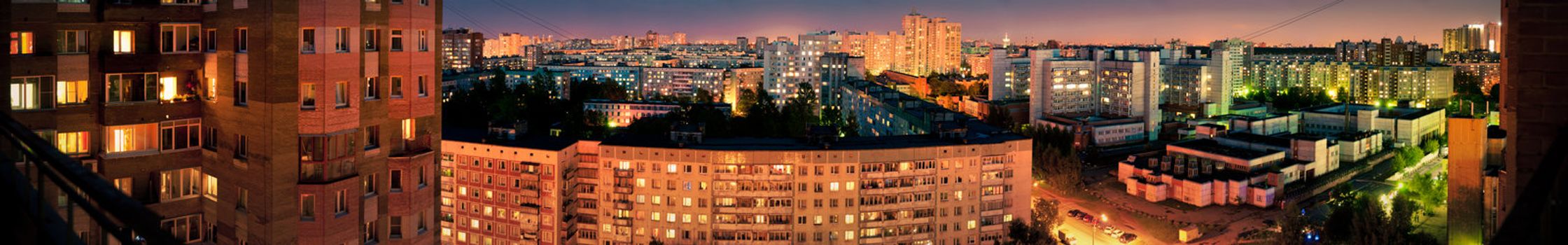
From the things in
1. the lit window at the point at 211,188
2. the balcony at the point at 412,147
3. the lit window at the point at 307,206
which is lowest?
the lit window at the point at 307,206

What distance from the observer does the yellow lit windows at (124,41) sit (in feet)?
13.2

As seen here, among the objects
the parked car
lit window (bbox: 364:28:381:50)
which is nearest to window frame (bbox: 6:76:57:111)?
lit window (bbox: 364:28:381:50)

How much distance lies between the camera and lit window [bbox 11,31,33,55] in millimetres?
3738

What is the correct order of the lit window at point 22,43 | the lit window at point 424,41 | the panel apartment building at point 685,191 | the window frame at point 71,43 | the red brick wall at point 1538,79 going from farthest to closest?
the panel apartment building at point 685,191, the lit window at point 424,41, the window frame at point 71,43, the lit window at point 22,43, the red brick wall at point 1538,79

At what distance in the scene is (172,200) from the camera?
4.25 m

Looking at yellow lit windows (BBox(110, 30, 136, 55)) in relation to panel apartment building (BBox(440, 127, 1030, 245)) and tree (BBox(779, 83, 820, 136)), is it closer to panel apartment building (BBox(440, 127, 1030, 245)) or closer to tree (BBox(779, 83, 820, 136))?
panel apartment building (BBox(440, 127, 1030, 245))

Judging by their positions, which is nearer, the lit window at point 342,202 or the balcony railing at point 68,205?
the balcony railing at point 68,205

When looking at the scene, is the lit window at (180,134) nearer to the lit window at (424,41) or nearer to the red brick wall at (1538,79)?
the lit window at (424,41)

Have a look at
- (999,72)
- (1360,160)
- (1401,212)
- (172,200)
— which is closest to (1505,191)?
(172,200)

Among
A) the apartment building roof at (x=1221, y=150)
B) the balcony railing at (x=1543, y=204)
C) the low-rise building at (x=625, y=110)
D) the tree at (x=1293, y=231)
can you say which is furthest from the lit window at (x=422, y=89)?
the low-rise building at (x=625, y=110)

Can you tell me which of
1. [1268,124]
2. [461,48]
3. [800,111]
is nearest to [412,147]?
[800,111]

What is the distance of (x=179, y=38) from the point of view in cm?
419

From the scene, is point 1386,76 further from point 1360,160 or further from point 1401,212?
point 1401,212

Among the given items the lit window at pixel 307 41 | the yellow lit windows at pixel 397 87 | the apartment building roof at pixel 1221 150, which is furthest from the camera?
the apartment building roof at pixel 1221 150
